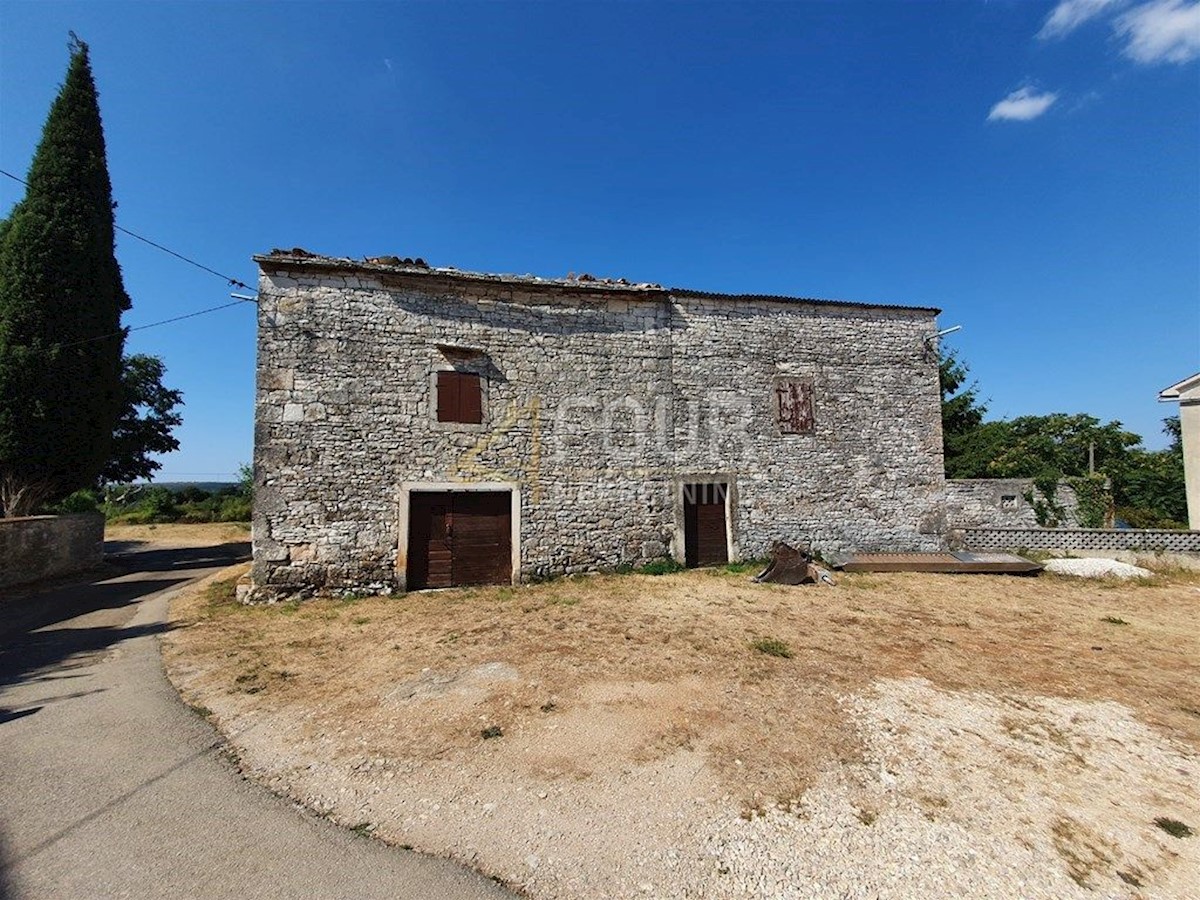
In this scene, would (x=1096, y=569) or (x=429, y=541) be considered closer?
(x=429, y=541)

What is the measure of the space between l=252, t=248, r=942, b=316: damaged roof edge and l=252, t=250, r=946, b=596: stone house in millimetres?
53

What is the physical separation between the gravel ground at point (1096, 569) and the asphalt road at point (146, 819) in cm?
1428

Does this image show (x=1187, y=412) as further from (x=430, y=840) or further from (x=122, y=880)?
(x=122, y=880)

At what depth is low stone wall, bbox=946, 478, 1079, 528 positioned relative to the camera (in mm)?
12922

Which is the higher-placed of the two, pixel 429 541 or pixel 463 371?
pixel 463 371

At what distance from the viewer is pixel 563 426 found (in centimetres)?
1102

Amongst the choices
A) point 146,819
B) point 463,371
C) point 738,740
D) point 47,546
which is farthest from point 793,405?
point 47,546

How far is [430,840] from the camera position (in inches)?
121

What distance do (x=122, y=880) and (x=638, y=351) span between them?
10906mm

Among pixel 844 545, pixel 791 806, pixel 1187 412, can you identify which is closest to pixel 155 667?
pixel 791 806

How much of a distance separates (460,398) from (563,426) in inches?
95.2

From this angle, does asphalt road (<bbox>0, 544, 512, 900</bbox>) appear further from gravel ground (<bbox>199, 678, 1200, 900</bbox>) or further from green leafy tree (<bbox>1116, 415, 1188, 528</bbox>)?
green leafy tree (<bbox>1116, 415, 1188, 528</bbox>)

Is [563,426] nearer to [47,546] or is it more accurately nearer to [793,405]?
[793,405]

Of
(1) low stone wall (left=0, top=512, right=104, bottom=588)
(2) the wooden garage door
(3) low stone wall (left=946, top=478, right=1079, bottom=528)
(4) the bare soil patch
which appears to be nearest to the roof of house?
(3) low stone wall (left=946, top=478, right=1079, bottom=528)
